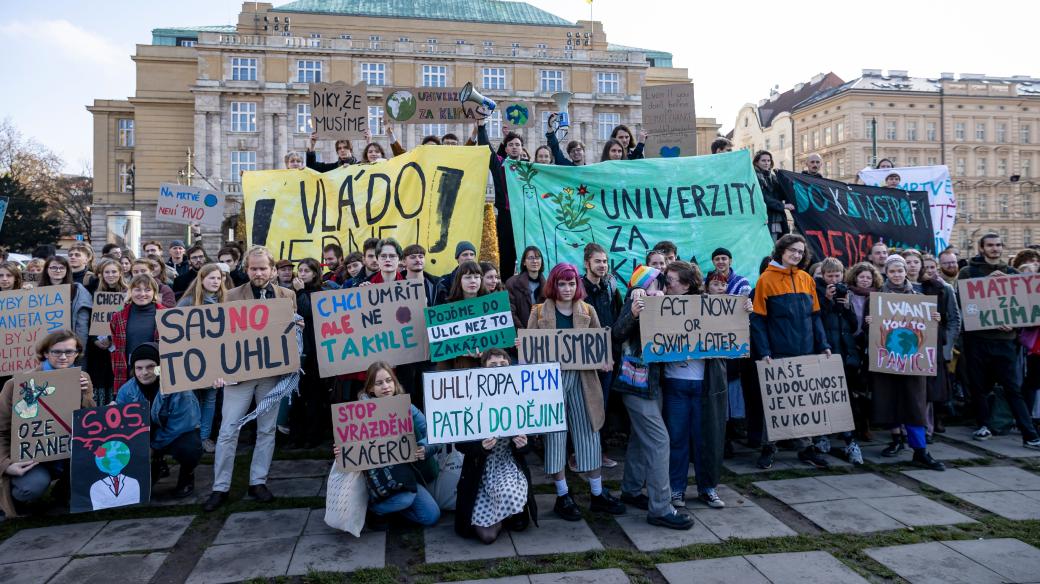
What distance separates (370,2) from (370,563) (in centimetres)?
6471

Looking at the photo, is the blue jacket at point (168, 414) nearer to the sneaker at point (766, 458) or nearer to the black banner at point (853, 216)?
the sneaker at point (766, 458)

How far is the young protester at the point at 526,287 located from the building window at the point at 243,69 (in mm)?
51791

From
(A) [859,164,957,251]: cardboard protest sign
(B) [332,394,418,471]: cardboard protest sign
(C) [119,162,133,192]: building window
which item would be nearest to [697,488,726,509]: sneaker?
(B) [332,394,418,471]: cardboard protest sign

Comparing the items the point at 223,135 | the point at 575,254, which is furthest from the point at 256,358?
the point at 223,135

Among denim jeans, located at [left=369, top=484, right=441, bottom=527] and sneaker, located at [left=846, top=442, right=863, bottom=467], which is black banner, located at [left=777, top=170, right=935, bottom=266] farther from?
denim jeans, located at [left=369, top=484, right=441, bottom=527]

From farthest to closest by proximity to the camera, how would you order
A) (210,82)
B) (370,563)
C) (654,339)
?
(210,82), (654,339), (370,563)

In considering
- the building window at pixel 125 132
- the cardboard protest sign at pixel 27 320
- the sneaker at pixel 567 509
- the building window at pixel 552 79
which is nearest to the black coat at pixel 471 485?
the sneaker at pixel 567 509

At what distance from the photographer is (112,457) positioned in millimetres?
5004

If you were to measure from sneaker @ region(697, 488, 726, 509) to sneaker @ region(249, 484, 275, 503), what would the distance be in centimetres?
343

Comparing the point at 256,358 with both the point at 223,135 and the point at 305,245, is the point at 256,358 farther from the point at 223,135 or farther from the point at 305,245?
the point at 223,135

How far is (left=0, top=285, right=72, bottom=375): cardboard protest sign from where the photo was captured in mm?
6441

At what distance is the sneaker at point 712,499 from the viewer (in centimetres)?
518

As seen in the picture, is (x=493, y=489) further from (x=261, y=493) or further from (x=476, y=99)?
(x=476, y=99)

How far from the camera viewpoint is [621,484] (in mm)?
5664
